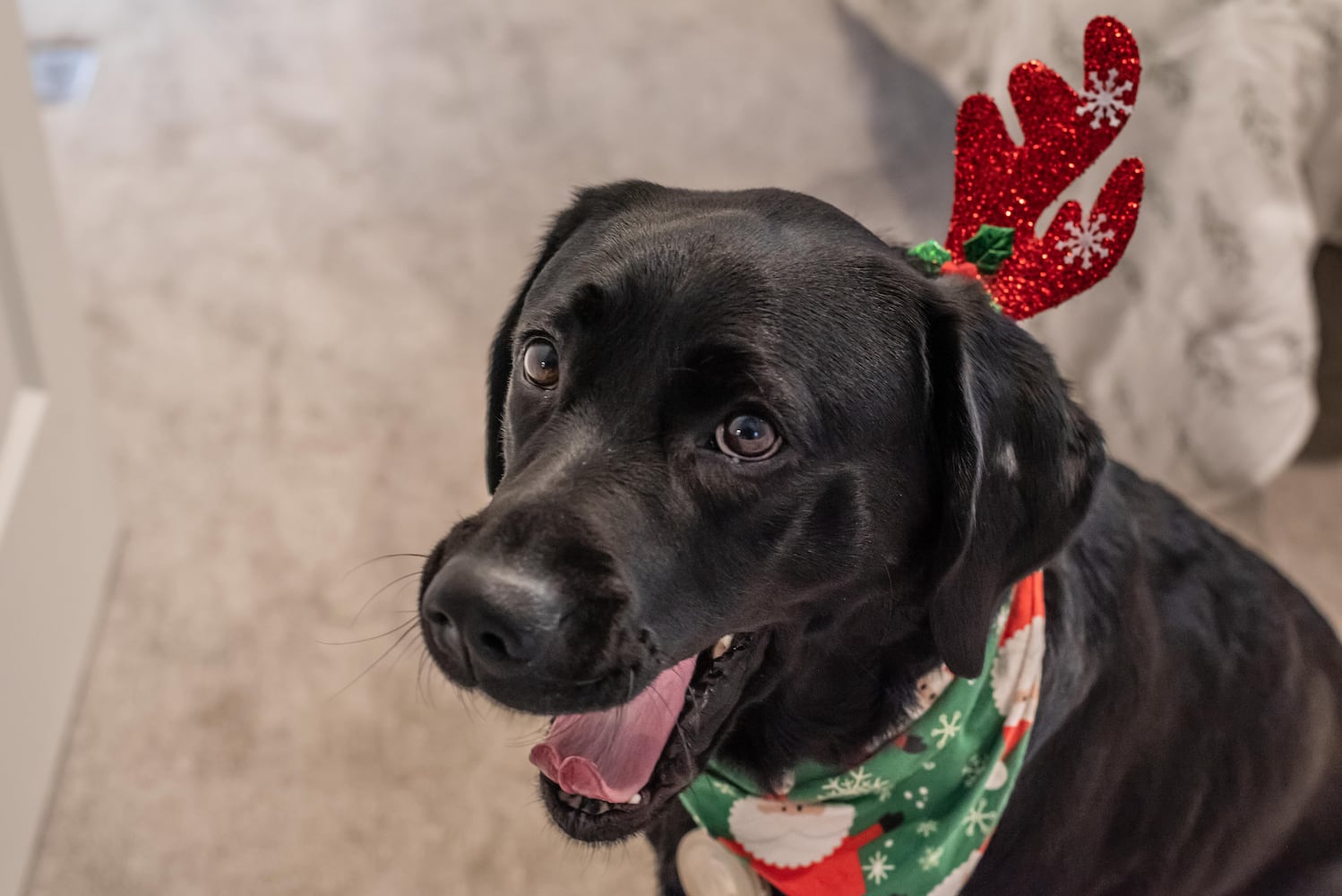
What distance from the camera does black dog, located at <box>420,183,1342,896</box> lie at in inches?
Result: 39.3

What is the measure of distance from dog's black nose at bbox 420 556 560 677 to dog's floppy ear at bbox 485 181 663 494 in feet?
1.05

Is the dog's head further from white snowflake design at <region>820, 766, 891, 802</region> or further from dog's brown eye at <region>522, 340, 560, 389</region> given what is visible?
white snowflake design at <region>820, 766, 891, 802</region>

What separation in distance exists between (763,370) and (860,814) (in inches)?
20.6

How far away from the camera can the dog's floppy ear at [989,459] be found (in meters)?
1.08

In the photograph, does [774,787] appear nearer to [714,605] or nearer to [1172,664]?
[714,605]

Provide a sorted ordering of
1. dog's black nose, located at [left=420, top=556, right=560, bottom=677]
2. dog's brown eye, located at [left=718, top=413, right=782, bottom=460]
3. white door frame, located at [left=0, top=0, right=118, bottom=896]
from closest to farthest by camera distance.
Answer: dog's black nose, located at [left=420, top=556, right=560, bottom=677], dog's brown eye, located at [left=718, top=413, right=782, bottom=460], white door frame, located at [left=0, top=0, right=118, bottom=896]


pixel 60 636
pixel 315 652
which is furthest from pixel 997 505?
pixel 60 636

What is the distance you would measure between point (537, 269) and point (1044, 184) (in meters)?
0.51

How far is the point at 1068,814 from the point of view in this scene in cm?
130

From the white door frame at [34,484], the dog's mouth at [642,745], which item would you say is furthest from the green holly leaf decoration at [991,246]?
the white door frame at [34,484]

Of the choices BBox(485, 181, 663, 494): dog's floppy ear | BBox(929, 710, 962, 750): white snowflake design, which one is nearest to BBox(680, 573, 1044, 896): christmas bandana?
BBox(929, 710, 962, 750): white snowflake design

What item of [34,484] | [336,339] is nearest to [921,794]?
[34,484]

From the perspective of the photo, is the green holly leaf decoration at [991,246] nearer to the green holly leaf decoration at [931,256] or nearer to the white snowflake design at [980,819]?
the green holly leaf decoration at [931,256]

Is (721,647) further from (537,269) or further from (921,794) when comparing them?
(537,269)
